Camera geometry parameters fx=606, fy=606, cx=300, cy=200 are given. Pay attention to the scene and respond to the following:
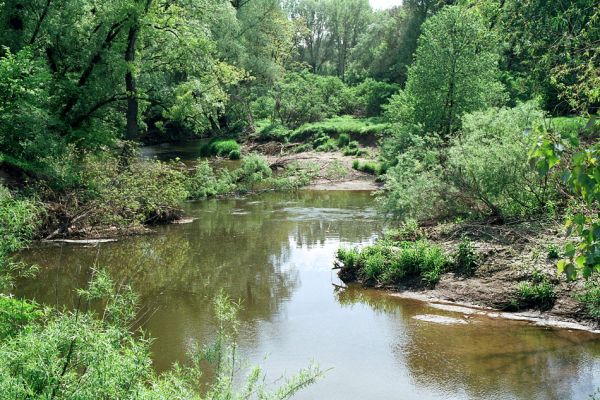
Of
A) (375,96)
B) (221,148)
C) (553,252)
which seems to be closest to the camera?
(553,252)

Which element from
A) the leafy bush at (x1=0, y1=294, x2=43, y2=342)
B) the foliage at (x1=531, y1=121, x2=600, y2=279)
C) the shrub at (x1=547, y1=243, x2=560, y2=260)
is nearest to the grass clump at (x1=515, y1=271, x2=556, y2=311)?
the shrub at (x1=547, y1=243, x2=560, y2=260)

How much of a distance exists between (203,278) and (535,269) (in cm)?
767

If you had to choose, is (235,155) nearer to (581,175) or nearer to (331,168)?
(331,168)

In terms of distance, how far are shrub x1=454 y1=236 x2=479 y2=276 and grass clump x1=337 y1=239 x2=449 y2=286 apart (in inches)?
10.5

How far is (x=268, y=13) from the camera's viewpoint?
44500 millimetres

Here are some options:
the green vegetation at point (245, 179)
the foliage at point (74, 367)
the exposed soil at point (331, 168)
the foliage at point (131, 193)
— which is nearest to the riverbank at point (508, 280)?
the foliage at point (131, 193)

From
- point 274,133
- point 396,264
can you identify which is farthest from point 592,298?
point 274,133

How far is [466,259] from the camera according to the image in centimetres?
1351

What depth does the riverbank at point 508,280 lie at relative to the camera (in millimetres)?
11766

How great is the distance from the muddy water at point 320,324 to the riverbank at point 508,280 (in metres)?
0.49

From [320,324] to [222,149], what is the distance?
2723 centimetres

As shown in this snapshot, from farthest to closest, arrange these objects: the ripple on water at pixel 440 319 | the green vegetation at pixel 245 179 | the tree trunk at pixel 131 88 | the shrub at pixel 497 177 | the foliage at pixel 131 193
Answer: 1. the green vegetation at pixel 245 179
2. the tree trunk at pixel 131 88
3. the foliage at pixel 131 193
4. the shrub at pixel 497 177
5. the ripple on water at pixel 440 319

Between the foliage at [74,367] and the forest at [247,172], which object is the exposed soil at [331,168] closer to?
the forest at [247,172]

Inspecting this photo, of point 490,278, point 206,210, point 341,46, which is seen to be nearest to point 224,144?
point 206,210
